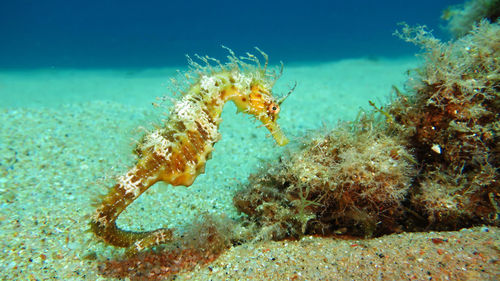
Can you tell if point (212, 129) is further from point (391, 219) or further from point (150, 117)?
point (391, 219)

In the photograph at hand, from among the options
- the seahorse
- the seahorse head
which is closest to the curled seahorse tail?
the seahorse

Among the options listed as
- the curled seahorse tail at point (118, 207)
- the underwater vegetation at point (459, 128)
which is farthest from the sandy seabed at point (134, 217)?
the underwater vegetation at point (459, 128)

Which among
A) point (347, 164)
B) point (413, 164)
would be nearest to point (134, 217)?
point (347, 164)

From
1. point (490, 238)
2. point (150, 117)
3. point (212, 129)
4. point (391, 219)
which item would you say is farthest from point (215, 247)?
point (490, 238)

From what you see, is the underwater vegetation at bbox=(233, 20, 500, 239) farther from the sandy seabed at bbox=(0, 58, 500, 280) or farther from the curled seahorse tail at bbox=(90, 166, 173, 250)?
the curled seahorse tail at bbox=(90, 166, 173, 250)

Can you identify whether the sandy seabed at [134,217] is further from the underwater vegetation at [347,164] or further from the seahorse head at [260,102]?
the seahorse head at [260,102]
